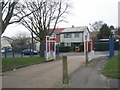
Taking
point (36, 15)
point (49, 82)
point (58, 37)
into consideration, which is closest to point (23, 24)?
point (36, 15)

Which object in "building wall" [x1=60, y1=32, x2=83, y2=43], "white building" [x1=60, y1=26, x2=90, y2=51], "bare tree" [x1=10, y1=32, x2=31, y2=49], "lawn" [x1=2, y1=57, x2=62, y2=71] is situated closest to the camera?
"lawn" [x1=2, y1=57, x2=62, y2=71]

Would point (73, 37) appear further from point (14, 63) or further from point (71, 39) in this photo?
point (14, 63)

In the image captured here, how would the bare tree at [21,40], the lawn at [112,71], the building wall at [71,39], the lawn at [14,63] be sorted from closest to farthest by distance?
the lawn at [112,71], the lawn at [14,63], the building wall at [71,39], the bare tree at [21,40]

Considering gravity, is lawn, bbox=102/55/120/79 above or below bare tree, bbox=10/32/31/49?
below

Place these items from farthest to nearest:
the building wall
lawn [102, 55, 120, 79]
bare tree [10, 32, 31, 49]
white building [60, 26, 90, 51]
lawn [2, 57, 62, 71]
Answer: bare tree [10, 32, 31, 49], the building wall, white building [60, 26, 90, 51], lawn [2, 57, 62, 71], lawn [102, 55, 120, 79]

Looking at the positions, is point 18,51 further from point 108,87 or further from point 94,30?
point 94,30

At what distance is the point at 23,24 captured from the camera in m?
28.1

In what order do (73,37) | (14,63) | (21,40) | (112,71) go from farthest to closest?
(21,40), (73,37), (14,63), (112,71)

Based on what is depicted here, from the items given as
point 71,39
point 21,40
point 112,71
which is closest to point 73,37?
point 71,39

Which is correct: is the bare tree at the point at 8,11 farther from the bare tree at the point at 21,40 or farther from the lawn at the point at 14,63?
the bare tree at the point at 21,40

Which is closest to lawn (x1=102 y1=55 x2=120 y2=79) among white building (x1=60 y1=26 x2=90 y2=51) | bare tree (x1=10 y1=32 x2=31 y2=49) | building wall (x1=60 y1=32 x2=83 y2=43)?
white building (x1=60 y1=26 x2=90 y2=51)

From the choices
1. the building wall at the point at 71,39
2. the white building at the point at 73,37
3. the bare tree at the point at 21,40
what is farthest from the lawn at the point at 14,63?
the bare tree at the point at 21,40

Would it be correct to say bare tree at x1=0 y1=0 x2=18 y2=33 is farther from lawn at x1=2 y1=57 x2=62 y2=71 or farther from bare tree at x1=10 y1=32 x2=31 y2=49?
bare tree at x1=10 y1=32 x2=31 y2=49

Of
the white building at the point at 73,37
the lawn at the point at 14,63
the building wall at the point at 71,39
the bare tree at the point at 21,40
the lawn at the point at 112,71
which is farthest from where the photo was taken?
the bare tree at the point at 21,40
